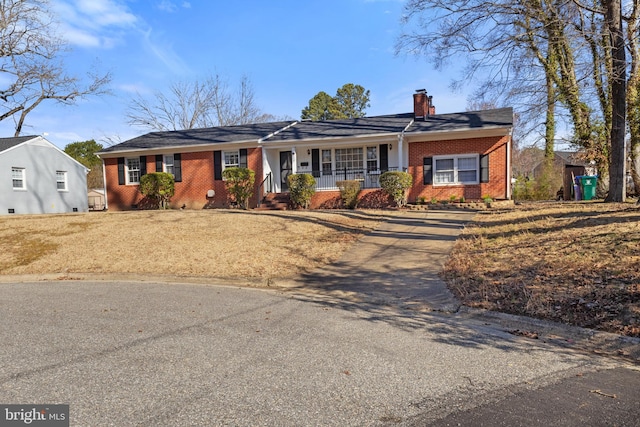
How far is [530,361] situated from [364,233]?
7.94 meters

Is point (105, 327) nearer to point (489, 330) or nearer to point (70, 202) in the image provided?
point (489, 330)

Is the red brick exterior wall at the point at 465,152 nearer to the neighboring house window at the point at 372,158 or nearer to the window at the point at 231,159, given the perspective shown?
the neighboring house window at the point at 372,158

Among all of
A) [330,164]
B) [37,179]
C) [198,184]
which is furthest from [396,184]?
[37,179]

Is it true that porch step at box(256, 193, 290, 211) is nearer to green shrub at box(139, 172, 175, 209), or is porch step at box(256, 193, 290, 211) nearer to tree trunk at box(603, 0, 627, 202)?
green shrub at box(139, 172, 175, 209)

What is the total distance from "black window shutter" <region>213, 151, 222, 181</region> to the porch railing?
16.2ft

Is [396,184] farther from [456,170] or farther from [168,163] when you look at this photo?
[168,163]

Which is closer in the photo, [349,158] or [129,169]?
[349,158]

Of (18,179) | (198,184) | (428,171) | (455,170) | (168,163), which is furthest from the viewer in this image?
(18,179)

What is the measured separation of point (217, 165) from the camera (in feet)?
70.0

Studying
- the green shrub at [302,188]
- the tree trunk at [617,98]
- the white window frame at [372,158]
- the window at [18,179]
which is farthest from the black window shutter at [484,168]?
the window at [18,179]

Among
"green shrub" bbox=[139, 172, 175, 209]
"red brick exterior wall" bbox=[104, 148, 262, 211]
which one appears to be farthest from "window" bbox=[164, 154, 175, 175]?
"green shrub" bbox=[139, 172, 175, 209]

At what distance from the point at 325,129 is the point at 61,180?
18192 mm

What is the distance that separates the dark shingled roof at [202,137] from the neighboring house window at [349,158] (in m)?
4.04

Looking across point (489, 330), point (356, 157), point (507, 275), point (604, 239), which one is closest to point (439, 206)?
point (356, 157)
